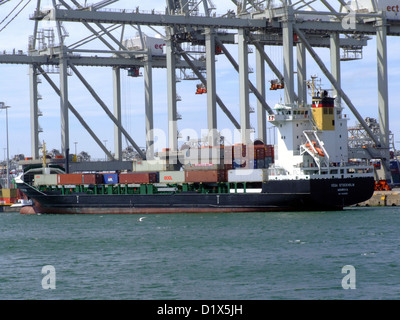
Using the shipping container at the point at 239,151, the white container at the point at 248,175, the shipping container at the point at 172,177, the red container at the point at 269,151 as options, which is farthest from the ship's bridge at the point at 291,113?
the shipping container at the point at 172,177

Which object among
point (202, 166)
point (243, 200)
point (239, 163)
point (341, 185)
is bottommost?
point (243, 200)

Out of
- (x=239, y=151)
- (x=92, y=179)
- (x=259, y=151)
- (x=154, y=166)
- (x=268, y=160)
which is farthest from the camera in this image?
(x=92, y=179)

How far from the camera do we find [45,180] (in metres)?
60.8

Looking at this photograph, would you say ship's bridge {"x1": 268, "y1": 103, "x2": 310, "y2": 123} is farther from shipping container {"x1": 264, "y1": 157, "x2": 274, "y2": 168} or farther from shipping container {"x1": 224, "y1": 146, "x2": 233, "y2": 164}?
shipping container {"x1": 224, "y1": 146, "x2": 233, "y2": 164}

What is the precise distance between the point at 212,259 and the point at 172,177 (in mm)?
26325

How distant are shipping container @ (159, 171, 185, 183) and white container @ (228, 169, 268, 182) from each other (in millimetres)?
3853

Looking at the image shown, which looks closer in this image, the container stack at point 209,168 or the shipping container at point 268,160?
the container stack at point 209,168

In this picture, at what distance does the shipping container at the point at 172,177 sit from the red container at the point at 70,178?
313 inches

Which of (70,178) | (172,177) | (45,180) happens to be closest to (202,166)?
(172,177)

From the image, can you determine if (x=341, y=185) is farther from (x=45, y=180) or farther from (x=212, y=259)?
(x=45, y=180)

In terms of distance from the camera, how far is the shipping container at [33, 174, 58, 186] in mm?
60375

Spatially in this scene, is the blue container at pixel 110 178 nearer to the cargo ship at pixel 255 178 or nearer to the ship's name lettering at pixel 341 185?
the cargo ship at pixel 255 178

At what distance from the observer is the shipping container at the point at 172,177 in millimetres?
52094

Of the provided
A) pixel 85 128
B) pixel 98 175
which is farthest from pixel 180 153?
pixel 85 128
